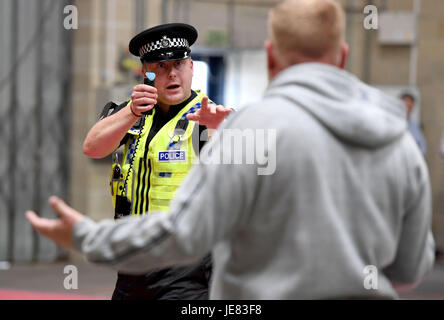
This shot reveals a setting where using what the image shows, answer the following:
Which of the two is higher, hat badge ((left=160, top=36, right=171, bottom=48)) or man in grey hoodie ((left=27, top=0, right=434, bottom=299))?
hat badge ((left=160, top=36, right=171, bottom=48))

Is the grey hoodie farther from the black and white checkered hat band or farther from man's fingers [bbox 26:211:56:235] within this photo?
the black and white checkered hat band

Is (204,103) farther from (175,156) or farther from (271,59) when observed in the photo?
(271,59)

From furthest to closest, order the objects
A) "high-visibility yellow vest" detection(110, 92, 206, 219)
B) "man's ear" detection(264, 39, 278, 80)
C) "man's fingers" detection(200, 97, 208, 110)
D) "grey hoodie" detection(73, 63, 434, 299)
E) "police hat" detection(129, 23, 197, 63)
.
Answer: "police hat" detection(129, 23, 197, 63) → "high-visibility yellow vest" detection(110, 92, 206, 219) → "man's fingers" detection(200, 97, 208, 110) → "man's ear" detection(264, 39, 278, 80) → "grey hoodie" detection(73, 63, 434, 299)

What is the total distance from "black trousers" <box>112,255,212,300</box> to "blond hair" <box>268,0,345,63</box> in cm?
127

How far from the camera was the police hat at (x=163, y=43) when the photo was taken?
2760 millimetres

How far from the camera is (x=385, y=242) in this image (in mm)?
1545

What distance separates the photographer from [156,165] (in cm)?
267

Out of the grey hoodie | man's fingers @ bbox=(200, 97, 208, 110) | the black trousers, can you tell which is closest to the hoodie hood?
the grey hoodie

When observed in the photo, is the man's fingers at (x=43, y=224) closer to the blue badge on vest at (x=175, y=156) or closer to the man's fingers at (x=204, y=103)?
the man's fingers at (x=204, y=103)

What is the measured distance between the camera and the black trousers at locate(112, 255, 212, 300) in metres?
2.63

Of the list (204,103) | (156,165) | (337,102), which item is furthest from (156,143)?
(337,102)

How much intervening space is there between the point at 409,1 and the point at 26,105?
3937 mm

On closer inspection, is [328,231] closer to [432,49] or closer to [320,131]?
[320,131]
